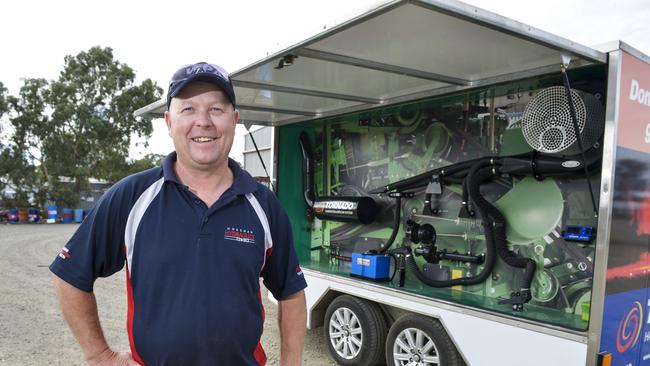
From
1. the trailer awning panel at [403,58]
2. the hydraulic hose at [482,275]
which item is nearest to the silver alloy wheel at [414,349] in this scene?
the hydraulic hose at [482,275]

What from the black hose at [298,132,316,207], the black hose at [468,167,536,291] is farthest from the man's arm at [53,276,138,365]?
the black hose at [298,132,316,207]

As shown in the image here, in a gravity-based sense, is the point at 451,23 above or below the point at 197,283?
above

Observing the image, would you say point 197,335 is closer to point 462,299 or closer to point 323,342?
point 462,299

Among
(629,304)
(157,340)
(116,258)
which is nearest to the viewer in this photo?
(157,340)

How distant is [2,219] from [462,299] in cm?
2432

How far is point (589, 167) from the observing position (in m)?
3.61

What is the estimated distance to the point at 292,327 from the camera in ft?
6.45

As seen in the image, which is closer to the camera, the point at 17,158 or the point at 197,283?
the point at 197,283

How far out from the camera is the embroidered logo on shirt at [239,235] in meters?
1.68

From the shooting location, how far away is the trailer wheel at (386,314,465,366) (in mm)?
3830

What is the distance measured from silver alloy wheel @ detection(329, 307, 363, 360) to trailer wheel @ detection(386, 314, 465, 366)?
0.47 meters

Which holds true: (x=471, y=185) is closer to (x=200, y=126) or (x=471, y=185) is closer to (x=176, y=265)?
(x=200, y=126)

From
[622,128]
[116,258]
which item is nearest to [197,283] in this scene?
[116,258]

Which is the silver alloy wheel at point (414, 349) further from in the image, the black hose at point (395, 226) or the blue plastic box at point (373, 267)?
the black hose at point (395, 226)
